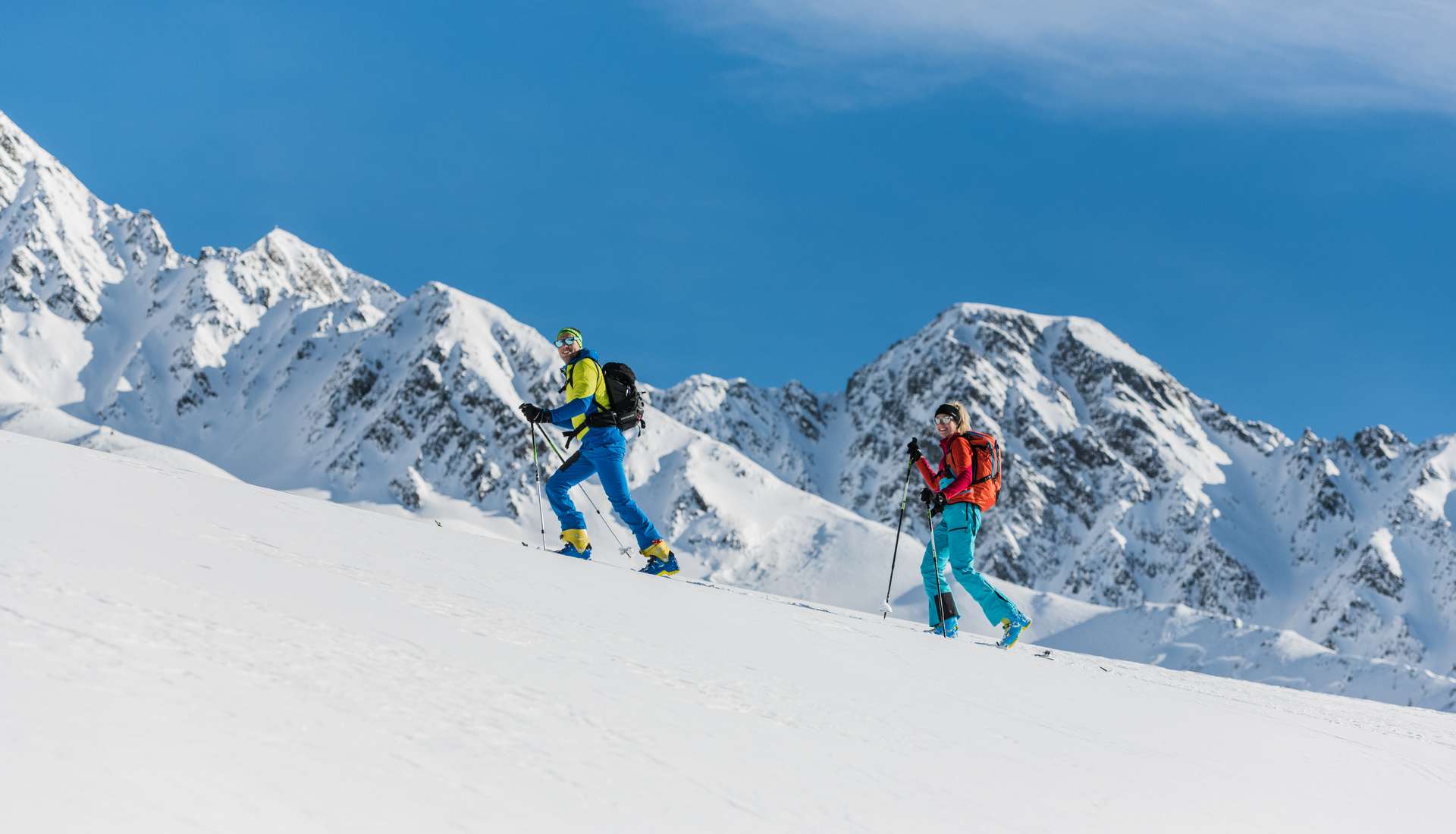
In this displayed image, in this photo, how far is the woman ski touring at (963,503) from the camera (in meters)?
11.8

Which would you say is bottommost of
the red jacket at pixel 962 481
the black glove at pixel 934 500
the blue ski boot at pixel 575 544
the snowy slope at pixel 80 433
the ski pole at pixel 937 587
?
the blue ski boot at pixel 575 544

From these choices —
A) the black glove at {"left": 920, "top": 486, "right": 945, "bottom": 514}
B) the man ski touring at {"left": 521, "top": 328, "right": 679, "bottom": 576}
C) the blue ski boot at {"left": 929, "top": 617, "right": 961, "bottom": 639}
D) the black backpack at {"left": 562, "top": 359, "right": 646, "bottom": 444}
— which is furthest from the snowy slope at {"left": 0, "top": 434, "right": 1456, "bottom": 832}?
the black backpack at {"left": 562, "top": 359, "right": 646, "bottom": 444}

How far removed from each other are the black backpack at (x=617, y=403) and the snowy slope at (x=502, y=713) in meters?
3.12

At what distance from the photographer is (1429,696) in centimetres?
9594

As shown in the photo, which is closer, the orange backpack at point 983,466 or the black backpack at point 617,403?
the orange backpack at point 983,466

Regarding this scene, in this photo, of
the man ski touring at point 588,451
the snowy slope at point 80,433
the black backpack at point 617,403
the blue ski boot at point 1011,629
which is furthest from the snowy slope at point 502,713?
the snowy slope at point 80,433

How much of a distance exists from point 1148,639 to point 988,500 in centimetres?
10074

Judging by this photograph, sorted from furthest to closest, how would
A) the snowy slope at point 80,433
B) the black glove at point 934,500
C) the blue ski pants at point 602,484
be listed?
the snowy slope at point 80,433, the blue ski pants at point 602,484, the black glove at point 934,500

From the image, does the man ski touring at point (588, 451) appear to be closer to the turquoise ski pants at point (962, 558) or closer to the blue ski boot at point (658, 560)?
the blue ski boot at point (658, 560)

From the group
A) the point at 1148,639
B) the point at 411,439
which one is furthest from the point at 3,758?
the point at 411,439

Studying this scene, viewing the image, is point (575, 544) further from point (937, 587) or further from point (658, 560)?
point (937, 587)

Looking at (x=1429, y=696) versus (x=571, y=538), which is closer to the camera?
(x=571, y=538)

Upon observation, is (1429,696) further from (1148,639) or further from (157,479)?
(157,479)

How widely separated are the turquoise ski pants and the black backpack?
356 centimetres
